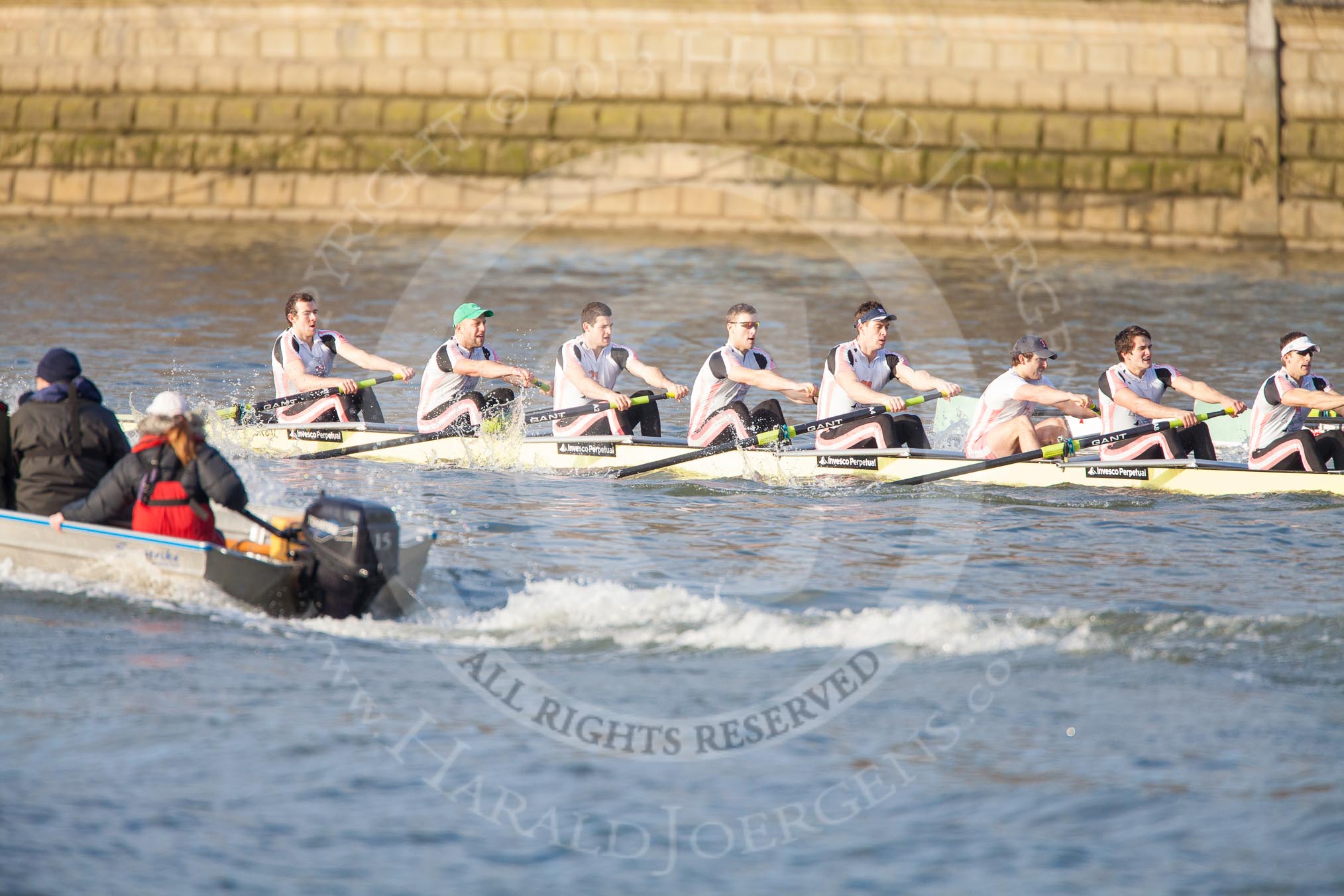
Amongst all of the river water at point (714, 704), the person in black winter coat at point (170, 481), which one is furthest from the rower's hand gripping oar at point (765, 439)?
the person in black winter coat at point (170, 481)

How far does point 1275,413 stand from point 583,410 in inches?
227

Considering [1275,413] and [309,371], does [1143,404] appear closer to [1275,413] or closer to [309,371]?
[1275,413]

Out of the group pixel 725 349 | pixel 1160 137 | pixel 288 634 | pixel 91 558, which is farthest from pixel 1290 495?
pixel 1160 137

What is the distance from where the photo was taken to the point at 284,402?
1418cm

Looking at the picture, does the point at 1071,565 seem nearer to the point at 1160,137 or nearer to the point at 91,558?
the point at 91,558

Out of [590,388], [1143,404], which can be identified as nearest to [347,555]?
[590,388]

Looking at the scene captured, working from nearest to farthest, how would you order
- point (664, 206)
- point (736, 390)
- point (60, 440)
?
point (60, 440)
point (736, 390)
point (664, 206)

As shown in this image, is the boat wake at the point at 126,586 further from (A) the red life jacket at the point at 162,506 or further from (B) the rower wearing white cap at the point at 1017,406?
(B) the rower wearing white cap at the point at 1017,406

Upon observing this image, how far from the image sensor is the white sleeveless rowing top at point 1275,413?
12.4 m

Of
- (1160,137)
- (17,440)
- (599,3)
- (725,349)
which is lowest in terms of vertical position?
(17,440)

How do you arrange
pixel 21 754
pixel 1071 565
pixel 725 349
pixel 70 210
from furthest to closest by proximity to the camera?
pixel 70 210
pixel 725 349
pixel 1071 565
pixel 21 754

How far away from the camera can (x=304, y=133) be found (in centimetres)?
2842

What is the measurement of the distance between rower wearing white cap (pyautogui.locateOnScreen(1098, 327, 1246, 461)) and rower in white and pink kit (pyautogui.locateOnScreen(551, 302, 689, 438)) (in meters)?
3.67

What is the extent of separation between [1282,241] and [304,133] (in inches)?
681
